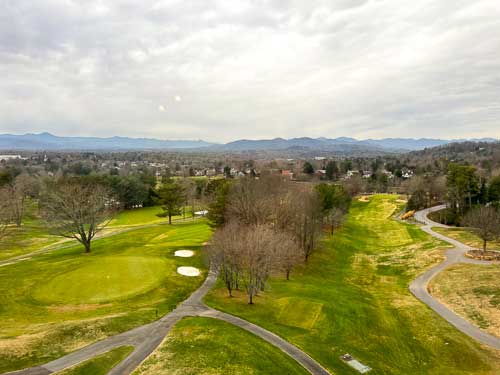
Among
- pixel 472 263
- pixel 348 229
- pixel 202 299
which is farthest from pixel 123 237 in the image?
pixel 472 263

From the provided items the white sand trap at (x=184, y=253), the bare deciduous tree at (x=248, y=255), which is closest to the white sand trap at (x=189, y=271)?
the white sand trap at (x=184, y=253)

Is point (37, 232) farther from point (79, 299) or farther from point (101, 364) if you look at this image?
point (101, 364)

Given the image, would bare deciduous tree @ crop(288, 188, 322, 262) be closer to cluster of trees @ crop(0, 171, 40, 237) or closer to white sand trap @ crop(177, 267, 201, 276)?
white sand trap @ crop(177, 267, 201, 276)

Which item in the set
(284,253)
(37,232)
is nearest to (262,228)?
(284,253)

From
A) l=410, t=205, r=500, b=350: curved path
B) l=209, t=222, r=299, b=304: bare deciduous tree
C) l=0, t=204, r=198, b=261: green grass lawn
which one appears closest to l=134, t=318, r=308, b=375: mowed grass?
l=209, t=222, r=299, b=304: bare deciduous tree

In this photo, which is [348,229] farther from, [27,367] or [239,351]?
[27,367]

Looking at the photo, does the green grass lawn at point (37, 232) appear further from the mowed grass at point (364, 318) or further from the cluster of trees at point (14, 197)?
the mowed grass at point (364, 318)

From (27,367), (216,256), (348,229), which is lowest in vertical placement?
(348,229)
